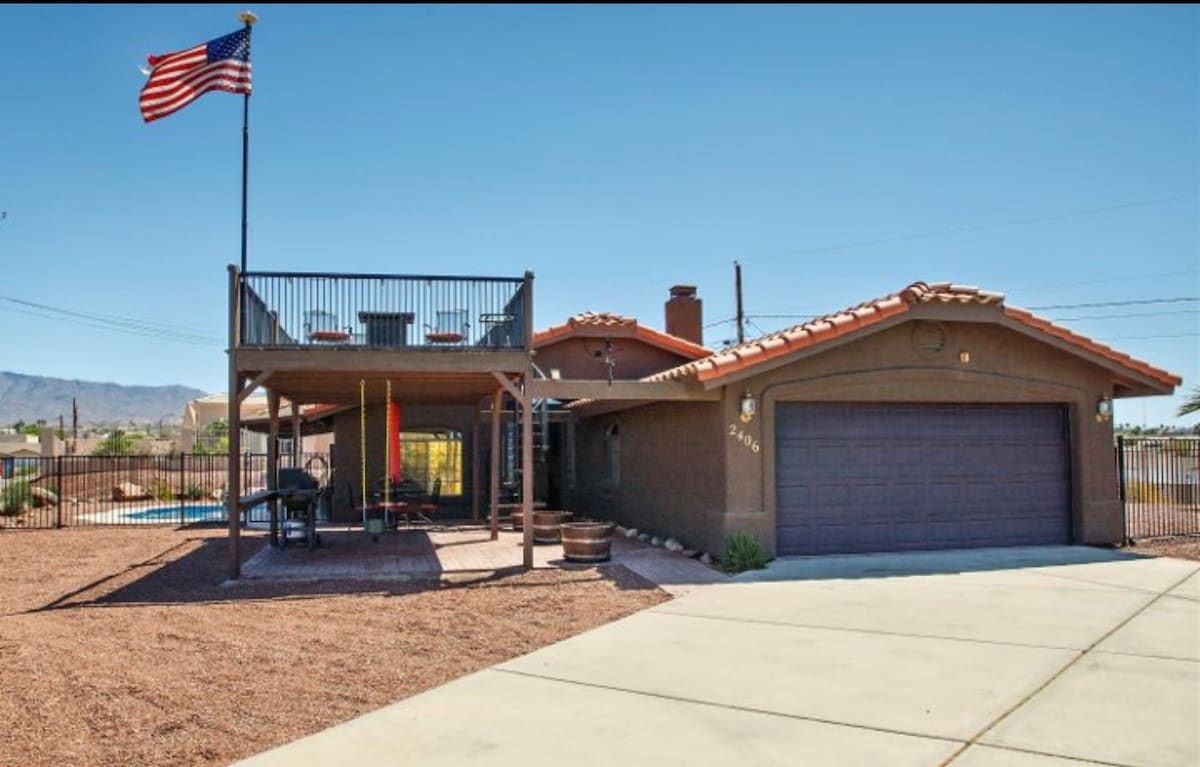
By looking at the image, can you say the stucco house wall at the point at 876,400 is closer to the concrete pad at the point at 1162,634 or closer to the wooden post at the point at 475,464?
the concrete pad at the point at 1162,634

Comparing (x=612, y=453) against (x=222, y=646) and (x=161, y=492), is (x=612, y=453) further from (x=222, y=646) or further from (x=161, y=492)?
(x=161, y=492)

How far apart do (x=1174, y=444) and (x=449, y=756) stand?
61.8ft

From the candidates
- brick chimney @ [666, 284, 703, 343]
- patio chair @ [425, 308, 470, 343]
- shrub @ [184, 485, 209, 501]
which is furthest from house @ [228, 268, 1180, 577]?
shrub @ [184, 485, 209, 501]

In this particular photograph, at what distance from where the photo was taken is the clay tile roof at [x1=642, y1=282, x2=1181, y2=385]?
42.0 feet

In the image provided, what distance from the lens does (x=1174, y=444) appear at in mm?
19516

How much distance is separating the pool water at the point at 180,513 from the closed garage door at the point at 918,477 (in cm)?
1450

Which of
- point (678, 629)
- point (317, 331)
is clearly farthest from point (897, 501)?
point (317, 331)

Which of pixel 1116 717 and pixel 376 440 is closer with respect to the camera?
pixel 1116 717

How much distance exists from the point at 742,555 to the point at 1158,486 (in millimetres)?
12186

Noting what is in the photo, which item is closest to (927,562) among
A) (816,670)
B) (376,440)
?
(816,670)

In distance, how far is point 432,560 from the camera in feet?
46.5

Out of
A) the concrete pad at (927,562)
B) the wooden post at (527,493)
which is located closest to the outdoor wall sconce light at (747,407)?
the concrete pad at (927,562)

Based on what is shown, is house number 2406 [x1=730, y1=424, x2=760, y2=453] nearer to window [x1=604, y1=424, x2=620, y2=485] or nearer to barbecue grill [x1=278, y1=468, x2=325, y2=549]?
window [x1=604, y1=424, x2=620, y2=485]

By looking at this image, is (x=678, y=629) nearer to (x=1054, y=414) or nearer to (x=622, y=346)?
(x=1054, y=414)
